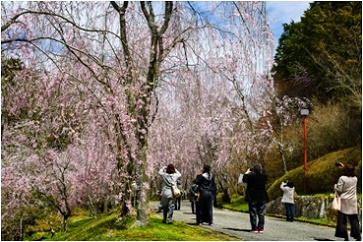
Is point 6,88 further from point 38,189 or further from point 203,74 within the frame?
point 38,189

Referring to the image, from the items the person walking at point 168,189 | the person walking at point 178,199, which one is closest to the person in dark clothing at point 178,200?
the person walking at point 178,199

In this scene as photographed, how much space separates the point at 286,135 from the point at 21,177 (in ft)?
18.3

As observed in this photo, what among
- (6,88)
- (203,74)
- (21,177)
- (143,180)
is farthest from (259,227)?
(21,177)

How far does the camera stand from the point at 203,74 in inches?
261

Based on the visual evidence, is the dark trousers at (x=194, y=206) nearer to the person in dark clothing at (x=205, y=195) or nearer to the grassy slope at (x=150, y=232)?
the person in dark clothing at (x=205, y=195)

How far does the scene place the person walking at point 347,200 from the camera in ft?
17.3

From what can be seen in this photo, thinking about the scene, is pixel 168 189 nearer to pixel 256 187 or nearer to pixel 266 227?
pixel 256 187

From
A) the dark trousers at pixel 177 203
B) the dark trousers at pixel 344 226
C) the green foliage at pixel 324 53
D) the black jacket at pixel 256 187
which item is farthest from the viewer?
the dark trousers at pixel 177 203

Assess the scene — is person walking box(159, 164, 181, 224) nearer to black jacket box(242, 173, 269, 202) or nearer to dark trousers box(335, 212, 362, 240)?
black jacket box(242, 173, 269, 202)

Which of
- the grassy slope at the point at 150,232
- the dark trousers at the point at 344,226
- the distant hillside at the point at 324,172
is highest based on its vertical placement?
the distant hillside at the point at 324,172

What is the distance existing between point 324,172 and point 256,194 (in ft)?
3.89

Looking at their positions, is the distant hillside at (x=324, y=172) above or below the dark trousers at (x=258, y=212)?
above

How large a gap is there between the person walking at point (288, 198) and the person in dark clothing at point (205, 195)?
1031 millimetres

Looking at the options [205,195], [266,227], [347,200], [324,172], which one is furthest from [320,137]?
[205,195]
